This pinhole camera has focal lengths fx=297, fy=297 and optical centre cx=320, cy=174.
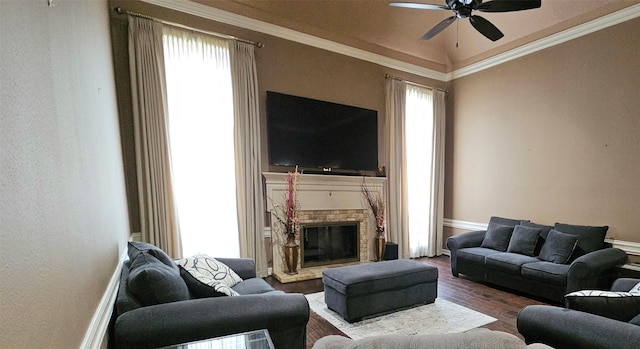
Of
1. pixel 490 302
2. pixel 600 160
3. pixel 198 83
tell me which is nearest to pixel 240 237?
pixel 198 83

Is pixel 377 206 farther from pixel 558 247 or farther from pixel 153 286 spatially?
pixel 153 286

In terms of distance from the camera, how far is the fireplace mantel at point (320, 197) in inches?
167

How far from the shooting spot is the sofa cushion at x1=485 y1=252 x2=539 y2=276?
366 cm

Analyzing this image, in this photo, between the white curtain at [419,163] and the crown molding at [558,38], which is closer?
the crown molding at [558,38]

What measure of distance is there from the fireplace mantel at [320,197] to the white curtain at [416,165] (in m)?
0.49

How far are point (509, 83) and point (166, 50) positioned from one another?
515 centimetres

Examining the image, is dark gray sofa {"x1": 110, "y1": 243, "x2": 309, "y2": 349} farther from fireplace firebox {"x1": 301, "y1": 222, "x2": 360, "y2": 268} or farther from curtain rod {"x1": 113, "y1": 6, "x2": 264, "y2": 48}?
curtain rod {"x1": 113, "y1": 6, "x2": 264, "y2": 48}

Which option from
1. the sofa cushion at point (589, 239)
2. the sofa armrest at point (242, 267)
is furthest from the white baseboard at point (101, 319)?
the sofa cushion at point (589, 239)

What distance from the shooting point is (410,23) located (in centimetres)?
504

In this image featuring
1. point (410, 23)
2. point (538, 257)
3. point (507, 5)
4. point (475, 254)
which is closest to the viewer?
point (507, 5)

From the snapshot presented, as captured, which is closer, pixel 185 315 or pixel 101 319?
pixel 101 319

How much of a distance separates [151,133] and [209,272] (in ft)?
6.35

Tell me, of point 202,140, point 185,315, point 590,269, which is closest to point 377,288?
point 185,315

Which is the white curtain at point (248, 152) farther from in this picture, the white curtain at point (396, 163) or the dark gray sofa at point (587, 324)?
the dark gray sofa at point (587, 324)
